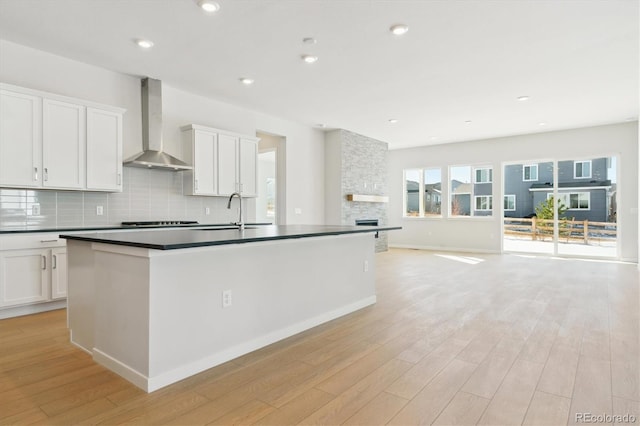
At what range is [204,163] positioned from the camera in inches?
215

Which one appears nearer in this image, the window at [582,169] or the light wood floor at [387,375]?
the light wood floor at [387,375]

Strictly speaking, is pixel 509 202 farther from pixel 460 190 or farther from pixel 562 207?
pixel 460 190

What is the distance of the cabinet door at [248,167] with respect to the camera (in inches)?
235

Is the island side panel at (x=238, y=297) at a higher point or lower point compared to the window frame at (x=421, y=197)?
lower

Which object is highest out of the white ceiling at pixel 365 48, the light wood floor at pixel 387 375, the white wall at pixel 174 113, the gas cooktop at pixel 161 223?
the white ceiling at pixel 365 48

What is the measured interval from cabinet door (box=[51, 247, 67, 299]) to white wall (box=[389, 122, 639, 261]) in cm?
838

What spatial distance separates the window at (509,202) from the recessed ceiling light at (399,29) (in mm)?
6795

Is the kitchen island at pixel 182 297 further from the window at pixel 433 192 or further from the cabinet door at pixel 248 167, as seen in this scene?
the window at pixel 433 192

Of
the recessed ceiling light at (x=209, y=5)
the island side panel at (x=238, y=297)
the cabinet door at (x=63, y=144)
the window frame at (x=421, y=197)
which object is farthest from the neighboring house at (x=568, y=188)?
the cabinet door at (x=63, y=144)

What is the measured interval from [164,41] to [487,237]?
8.35 metres

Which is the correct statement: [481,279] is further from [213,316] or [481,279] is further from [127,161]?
[127,161]

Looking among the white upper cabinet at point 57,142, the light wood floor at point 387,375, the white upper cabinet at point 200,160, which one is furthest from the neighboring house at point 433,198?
the white upper cabinet at point 57,142

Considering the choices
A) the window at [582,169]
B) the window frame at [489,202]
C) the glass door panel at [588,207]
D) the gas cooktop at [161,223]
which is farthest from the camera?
the window frame at [489,202]

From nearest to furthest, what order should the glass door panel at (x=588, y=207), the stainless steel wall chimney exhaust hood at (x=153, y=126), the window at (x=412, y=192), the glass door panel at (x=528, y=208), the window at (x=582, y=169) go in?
the stainless steel wall chimney exhaust hood at (x=153, y=126), the glass door panel at (x=588, y=207), the window at (x=582, y=169), the glass door panel at (x=528, y=208), the window at (x=412, y=192)
